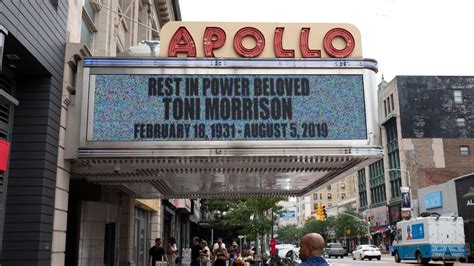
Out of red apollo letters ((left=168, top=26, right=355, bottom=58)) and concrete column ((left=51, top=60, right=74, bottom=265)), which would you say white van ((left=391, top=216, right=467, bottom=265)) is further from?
concrete column ((left=51, top=60, right=74, bottom=265))

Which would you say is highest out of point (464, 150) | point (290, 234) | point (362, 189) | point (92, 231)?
point (464, 150)

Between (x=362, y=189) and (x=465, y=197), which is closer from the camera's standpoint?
(x=465, y=197)

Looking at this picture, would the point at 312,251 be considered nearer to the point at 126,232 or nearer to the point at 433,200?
the point at 126,232

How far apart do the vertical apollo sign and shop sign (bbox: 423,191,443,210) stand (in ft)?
148

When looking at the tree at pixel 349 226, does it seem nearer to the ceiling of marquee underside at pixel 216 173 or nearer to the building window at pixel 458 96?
the building window at pixel 458 96

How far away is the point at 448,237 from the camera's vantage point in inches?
1091

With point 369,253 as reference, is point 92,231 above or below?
above

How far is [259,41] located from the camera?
1000 cm

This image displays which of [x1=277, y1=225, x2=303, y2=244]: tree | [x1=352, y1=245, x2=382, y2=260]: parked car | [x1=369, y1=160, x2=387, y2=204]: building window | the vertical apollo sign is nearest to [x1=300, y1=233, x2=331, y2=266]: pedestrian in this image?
the vertical apollo sign

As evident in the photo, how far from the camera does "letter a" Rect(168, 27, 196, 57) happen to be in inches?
390

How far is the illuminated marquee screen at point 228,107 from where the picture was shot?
9.38m

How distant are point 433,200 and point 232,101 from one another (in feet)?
159

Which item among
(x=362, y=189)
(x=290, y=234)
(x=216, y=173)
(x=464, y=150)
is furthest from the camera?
(x=290, y=234)

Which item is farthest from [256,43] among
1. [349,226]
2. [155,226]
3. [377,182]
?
[349,226]
